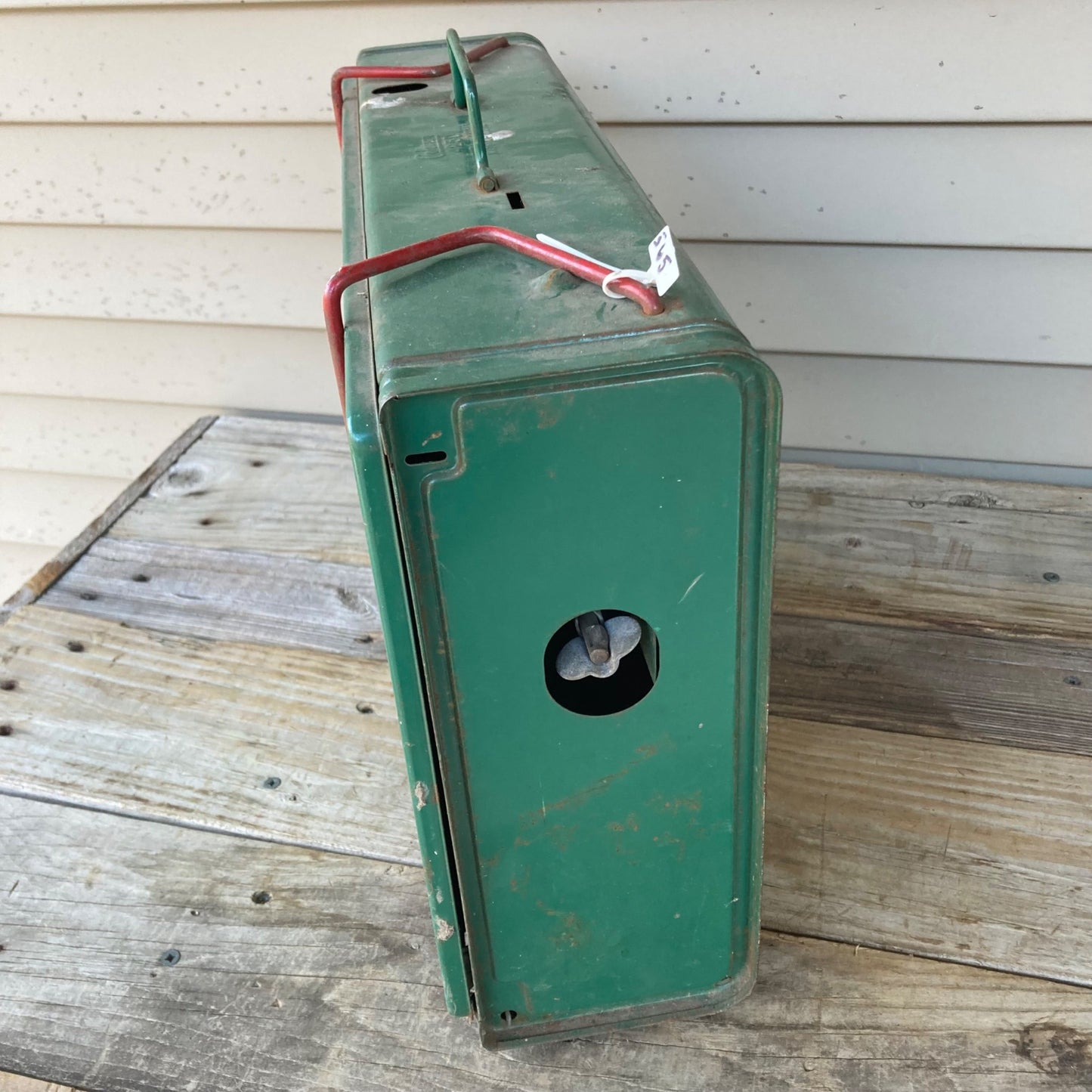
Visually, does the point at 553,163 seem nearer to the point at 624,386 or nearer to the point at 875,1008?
the point at 624,386

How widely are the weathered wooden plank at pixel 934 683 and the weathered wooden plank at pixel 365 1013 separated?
31cm

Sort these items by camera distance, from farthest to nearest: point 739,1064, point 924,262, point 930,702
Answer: point 924,262, point 930,702, point 739,1064

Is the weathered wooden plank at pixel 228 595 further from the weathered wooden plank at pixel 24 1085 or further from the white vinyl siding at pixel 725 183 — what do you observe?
the weathered wooden plank at pixel 24 1085

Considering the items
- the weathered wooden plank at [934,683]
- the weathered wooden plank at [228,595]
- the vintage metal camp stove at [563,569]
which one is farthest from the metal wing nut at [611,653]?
the weathered wooden plank at [228,595]

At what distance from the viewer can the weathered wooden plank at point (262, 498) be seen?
5.24ft

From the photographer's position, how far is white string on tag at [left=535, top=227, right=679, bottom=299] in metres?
0.68

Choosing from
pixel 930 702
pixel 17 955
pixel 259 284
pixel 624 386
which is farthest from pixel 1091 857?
pixel 259 284

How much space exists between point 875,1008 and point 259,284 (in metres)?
1.39

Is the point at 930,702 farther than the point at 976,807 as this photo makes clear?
Yes

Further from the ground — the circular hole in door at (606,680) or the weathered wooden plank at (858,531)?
the circular hole in door at (606,680)

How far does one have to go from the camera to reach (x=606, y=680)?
0.87 m

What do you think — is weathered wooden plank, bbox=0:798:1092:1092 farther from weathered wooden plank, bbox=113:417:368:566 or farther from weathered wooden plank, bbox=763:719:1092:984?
weathered wooden plank, bbox=113:417:368:566

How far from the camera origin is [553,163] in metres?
0.98

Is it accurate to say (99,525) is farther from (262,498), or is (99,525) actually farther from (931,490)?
(931,490)
